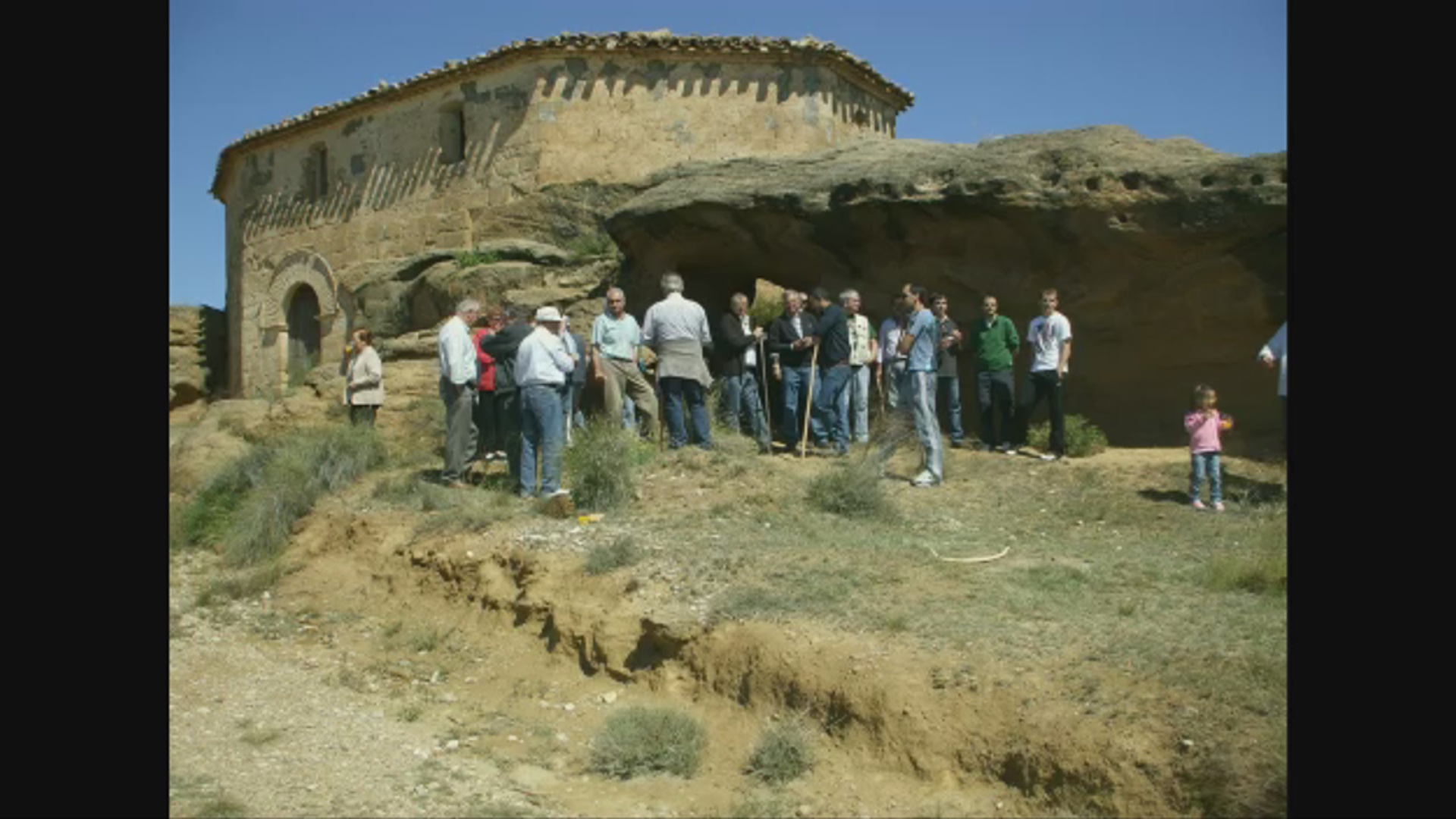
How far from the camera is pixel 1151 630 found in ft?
20.7

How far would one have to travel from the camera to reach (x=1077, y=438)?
12.0m

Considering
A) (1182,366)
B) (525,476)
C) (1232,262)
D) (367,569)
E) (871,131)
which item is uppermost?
(871,131)

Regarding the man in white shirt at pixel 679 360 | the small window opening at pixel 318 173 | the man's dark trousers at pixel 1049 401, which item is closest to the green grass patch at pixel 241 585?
the man in white shirt at pixel 679 360

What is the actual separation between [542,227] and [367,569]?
10790 mm

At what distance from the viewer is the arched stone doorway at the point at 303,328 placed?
23.3 metres

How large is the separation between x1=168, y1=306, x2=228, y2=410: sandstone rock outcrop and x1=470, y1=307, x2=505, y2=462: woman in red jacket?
16.1 metres

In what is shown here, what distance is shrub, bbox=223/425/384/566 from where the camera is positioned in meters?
10.1

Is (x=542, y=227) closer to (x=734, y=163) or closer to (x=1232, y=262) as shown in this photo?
(x=734, y=163)

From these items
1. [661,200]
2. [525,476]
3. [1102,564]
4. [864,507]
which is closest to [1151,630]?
[1102,564]

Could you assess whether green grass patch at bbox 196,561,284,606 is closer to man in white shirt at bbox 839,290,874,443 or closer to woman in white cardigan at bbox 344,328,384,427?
woman in white cardigan at bbox 344,328,384,427

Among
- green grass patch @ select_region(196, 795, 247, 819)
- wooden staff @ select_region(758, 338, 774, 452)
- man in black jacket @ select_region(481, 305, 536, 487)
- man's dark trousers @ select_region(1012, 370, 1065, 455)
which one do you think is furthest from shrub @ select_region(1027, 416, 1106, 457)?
green grass patch @ select_region(196, 795, 247, 819)

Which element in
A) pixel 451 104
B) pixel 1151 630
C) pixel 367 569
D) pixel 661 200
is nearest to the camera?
pixel 1151 630

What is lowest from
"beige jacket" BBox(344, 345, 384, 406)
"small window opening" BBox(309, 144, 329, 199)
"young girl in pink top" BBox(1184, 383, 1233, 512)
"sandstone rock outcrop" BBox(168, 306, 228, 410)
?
"young girl in pink top" BBox(1184, 383, 1233, 512)

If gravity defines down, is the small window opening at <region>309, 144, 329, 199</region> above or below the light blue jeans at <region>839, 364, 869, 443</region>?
above
